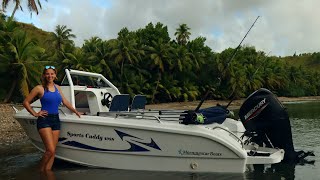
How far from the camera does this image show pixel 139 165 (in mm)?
7898

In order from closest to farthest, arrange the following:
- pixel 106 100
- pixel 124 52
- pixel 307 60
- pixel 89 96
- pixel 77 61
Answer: pixel 89 96 < pixel 106 100 < pixel 77 61 < pixel 124 52 < pixel 307 60

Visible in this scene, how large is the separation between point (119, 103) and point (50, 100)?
7.55ft

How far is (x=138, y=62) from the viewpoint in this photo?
46.1 meters

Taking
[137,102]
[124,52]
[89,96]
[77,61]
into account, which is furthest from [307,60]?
[89,96]

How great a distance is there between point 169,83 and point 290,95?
Answer: 3775 cm

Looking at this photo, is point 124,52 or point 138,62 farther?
point 138,62

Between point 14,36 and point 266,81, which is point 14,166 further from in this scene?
point 266,81

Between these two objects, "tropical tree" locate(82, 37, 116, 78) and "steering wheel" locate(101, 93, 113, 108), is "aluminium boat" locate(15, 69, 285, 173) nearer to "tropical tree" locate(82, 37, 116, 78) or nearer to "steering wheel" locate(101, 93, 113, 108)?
"steering wheel" locate(101, 93, 113, 108)

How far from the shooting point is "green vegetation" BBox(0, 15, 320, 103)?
28047 millimetres

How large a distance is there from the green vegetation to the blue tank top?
21.2 m

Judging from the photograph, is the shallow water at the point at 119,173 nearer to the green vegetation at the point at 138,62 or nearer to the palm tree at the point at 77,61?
the green vegetation at the point at 138,62

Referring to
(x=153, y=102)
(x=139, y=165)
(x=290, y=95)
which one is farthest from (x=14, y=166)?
(x=290, y=95)

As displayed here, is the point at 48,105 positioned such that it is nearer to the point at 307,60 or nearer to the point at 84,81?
the point at 84,81

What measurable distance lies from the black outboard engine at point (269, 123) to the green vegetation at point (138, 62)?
63.7 feet
